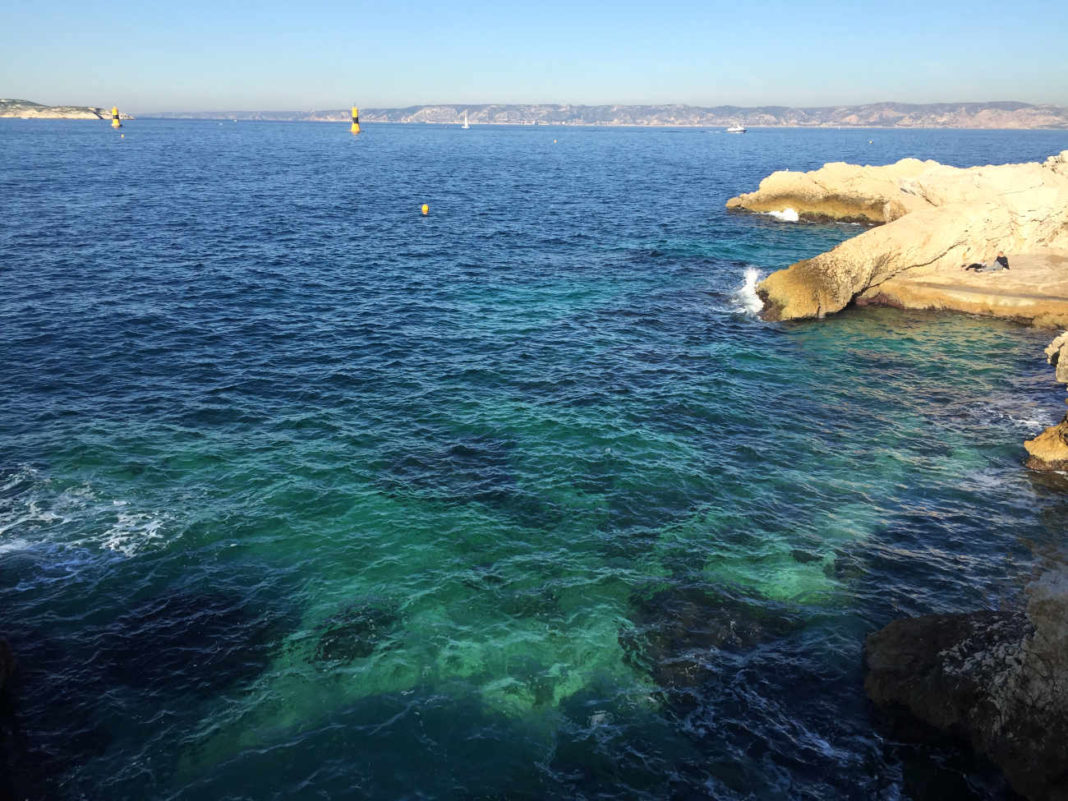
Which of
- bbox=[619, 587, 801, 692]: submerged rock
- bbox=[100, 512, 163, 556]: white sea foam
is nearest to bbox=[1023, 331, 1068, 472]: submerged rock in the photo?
bbox=[619, 587, 801, 692]: submerged rock

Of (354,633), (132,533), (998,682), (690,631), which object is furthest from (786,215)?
(132,533)

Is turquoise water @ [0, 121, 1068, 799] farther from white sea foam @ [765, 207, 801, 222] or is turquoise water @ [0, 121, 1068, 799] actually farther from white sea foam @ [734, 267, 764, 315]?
white sea foam @ [765, 207, 801, 222]

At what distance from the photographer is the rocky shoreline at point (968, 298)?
13086mm

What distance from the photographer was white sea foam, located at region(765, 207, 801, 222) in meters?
73.2

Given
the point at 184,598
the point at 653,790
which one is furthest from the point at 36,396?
the point at 653,790

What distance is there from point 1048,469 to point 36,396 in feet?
135

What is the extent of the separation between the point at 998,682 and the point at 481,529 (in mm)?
14063

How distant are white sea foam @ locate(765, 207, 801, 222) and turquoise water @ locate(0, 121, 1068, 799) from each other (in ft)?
110

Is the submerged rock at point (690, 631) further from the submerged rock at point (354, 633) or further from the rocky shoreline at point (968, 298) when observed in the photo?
the submerged rock at point (354, 633)

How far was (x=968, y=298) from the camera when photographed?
4166 cm

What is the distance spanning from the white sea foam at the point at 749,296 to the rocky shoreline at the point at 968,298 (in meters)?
0.77

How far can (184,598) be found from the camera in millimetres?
18594

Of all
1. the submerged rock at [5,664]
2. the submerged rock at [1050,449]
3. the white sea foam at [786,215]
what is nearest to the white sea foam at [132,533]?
the submerged rock at [5,664]

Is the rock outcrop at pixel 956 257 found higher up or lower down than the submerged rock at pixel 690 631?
higher up
